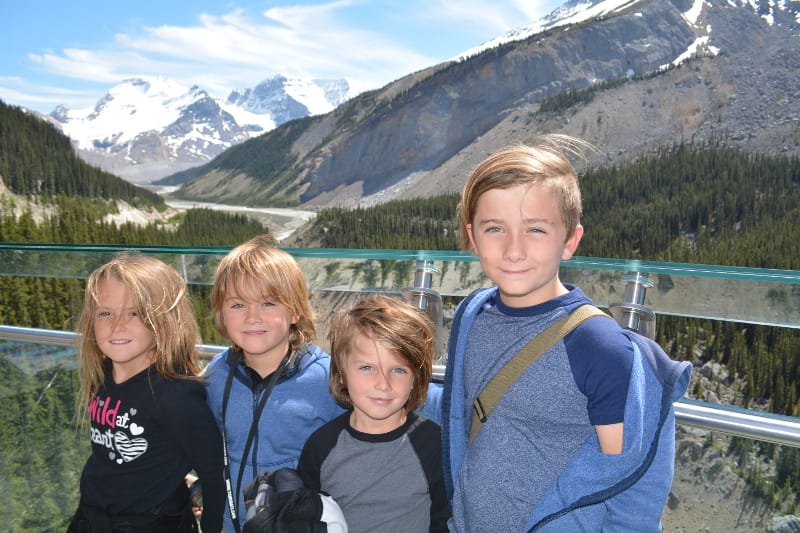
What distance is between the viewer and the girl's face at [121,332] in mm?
2551

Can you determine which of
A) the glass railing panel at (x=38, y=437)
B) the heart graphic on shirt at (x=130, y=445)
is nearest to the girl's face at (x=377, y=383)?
the heart graphic on shirt at (x=130, y=445)

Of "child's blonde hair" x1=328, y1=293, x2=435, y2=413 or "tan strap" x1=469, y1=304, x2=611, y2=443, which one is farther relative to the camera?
"child's blonde hair" x1=328, y1=293, x2=435, y2=413

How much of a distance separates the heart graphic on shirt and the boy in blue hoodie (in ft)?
4.04

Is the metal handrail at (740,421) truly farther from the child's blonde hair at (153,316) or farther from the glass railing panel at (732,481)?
the child's blonde hair at (153,316)

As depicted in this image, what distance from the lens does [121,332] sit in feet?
8.37

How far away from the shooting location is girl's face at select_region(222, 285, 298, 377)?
8.16ft

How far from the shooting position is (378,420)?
7.56 feet

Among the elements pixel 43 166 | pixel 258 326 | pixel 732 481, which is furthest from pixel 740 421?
pixel 43 166

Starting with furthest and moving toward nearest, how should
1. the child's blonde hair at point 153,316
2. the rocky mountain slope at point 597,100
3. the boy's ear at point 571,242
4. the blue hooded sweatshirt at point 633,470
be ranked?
1. the rocky mountain slope at point 597,100
2. the child's blonde hair at point 153,316
3. the boy's ear at point 571,242
4. the blue hooded sweatshirt at point 633,470

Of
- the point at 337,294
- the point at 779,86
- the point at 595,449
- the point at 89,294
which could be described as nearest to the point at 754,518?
the point at 595,449

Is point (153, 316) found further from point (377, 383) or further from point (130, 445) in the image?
point (377, 383)

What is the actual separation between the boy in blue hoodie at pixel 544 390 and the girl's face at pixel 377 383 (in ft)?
0.63

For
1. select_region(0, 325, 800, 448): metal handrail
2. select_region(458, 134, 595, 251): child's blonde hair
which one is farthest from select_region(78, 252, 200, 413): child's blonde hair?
select_region(0, 325, 800, 448): metal handrail

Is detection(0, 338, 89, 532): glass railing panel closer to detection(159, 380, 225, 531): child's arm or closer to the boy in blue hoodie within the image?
detection(159, 380, 225, 531): child's arm
